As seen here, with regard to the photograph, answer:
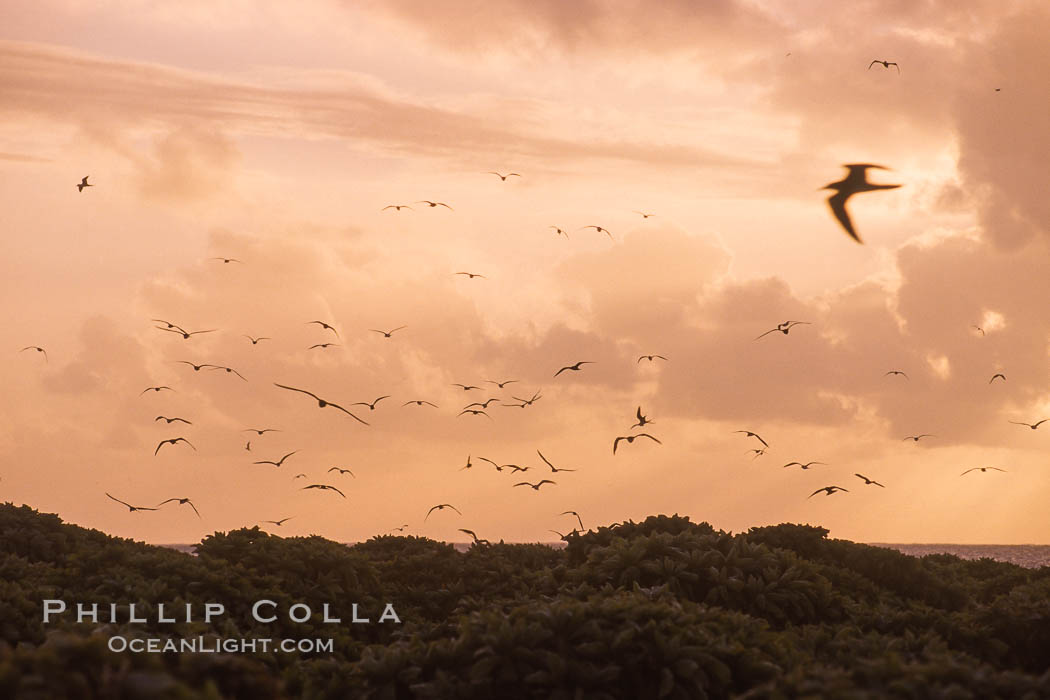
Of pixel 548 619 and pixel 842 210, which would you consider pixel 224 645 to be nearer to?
pixel 548 619

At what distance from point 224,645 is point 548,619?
6510 mm

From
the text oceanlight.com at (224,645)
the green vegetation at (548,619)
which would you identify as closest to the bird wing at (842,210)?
the green vegetation at (548,619)

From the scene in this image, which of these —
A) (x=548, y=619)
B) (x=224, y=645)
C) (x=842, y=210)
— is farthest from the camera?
(x=842, y=210)

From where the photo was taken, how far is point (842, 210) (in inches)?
818

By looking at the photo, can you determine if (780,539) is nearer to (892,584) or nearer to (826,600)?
A: (892,584)

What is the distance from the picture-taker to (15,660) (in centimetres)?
820

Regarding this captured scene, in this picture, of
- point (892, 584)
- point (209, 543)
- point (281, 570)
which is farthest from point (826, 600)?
point (209, 543)

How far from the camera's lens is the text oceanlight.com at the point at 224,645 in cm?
1437

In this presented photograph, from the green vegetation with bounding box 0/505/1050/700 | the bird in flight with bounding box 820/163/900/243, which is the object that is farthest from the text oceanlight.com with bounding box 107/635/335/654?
the bird in flight with bounding box 820/163/900/243

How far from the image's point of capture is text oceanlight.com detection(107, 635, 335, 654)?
14367mm

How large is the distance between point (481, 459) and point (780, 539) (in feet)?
28.0

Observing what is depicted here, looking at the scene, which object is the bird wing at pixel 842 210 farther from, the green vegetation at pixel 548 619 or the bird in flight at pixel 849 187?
the green vegetation at pixel 548 619

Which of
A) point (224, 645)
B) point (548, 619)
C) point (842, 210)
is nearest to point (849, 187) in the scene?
point (842, 210)

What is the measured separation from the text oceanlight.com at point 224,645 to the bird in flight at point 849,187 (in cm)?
1361
